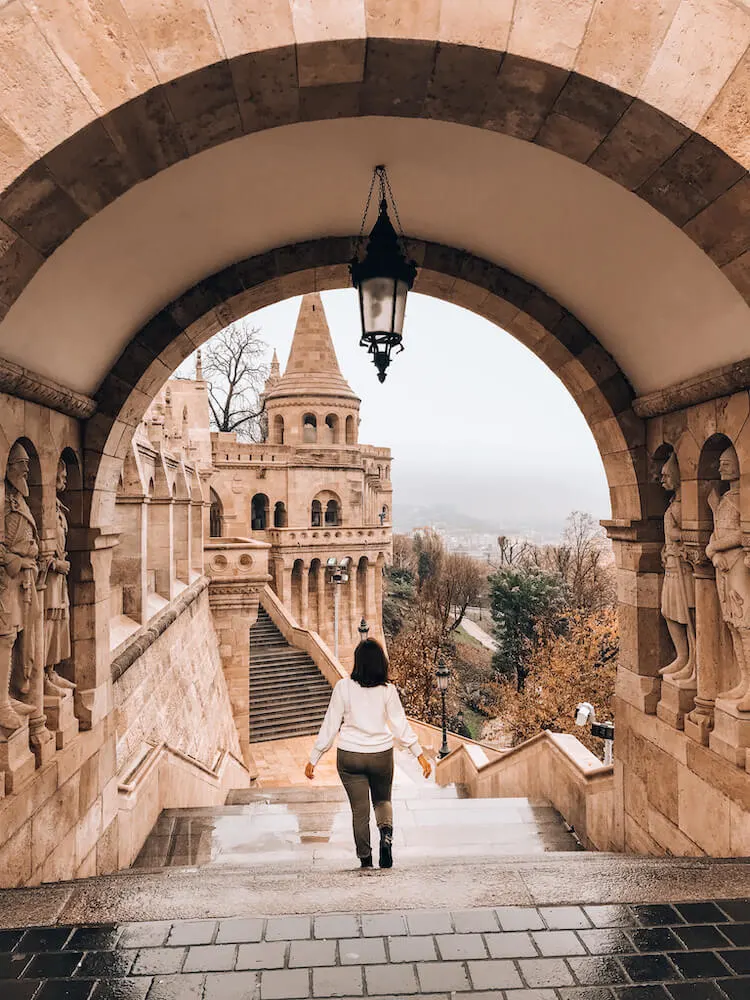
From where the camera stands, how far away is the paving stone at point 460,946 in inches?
97.5

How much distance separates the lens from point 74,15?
2.35 m

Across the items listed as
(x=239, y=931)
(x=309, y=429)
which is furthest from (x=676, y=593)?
(x=309, y=429)

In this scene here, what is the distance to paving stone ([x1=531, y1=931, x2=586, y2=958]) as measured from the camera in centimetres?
250

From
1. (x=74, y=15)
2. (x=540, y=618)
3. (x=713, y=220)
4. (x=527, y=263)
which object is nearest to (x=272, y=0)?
(x=74, y=15)

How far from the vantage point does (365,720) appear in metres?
3.83

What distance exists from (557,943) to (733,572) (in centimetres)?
232

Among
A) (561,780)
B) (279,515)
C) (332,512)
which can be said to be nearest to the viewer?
(561,780)

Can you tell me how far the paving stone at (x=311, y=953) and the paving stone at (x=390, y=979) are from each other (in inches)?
6.2

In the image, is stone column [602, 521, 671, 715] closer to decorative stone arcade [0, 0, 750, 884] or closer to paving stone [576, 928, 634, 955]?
decorative stone arcade [0, 0, 750, 884]

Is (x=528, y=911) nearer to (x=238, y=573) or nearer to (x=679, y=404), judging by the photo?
(x=679, y=404)

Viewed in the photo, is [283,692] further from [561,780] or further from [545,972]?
[545,972]

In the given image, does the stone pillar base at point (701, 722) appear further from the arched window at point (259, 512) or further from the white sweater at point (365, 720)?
the arched window at point (259, 512)

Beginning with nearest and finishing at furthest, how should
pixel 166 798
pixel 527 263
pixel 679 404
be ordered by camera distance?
pixel 679 404, pixel 527 263, pixel 166 798

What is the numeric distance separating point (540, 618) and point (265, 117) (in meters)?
28.3
